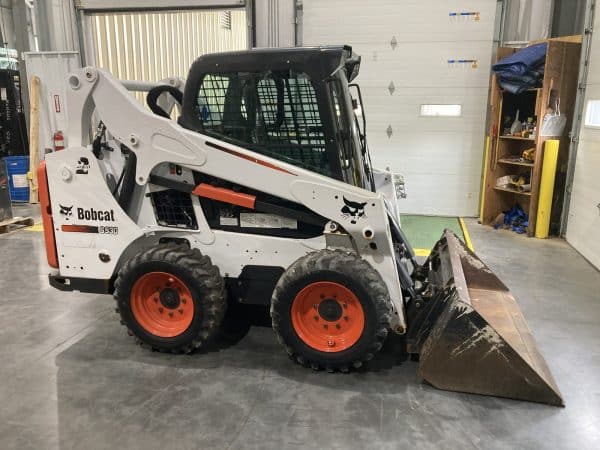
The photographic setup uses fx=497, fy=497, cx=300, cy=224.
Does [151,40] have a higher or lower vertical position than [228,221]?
higher

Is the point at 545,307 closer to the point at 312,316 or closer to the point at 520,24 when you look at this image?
the point at 312,316

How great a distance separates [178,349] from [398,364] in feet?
5.08

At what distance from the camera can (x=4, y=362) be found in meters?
3.50

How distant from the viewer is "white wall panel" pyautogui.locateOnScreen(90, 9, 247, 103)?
30.7 feet

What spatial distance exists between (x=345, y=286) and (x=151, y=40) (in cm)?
912

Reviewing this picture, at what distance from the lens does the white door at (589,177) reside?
5777mm

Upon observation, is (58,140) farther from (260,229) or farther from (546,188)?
(546,188)

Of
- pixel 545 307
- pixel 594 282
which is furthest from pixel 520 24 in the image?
pixel 545 307

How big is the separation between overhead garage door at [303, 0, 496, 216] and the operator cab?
187 inches

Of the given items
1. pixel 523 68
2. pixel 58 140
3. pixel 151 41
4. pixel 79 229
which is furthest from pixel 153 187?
pixel 151 41

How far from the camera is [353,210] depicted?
321 cm

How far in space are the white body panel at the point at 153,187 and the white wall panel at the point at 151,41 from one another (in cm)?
598

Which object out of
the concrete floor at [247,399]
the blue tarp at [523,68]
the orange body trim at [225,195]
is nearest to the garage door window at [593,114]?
the blue tarp at [523,68]

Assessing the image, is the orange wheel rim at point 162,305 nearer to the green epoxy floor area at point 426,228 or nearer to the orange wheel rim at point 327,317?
the orange wheel rim at point 327,317
